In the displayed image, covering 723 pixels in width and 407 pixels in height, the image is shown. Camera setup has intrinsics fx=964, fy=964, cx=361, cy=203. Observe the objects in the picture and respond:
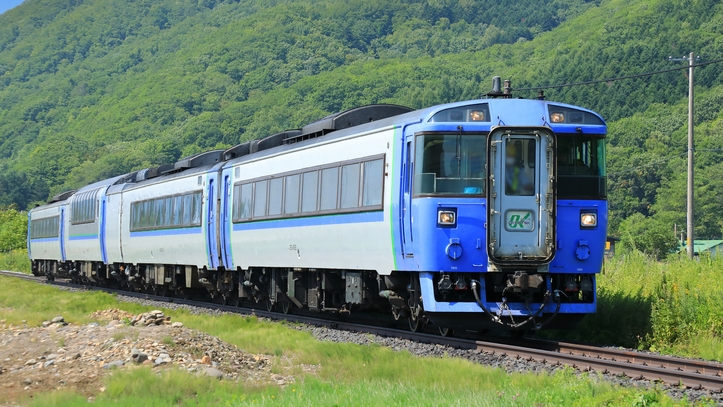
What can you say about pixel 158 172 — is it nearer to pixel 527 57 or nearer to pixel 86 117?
pixel 527 57

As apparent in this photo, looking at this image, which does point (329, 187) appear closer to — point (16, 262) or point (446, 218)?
point (446, 218)

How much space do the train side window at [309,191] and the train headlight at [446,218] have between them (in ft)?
13.1

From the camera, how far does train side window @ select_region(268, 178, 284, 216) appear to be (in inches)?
712

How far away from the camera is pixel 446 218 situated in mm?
12914

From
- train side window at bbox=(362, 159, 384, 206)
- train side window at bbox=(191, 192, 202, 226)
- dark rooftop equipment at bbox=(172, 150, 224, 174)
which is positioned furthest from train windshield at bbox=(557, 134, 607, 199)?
dark rooftop equipment at bbox=(172, 150, 224, 174)

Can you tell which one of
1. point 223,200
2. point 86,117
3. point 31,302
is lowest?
point 31,302

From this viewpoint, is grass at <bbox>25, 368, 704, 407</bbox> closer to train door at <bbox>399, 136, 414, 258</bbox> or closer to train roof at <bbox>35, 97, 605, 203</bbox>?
train door at <bbox>399, 136, 414, 258</bbox>

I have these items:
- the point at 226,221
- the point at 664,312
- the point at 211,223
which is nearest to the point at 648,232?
the point at 211,223

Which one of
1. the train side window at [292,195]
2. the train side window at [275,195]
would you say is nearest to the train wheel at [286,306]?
the train side window at [275,195]

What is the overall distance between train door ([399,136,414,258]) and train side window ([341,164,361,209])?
162cm

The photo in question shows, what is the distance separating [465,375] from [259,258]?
9447mm

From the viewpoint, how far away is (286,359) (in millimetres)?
12906

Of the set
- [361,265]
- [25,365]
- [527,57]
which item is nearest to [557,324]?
[361,265]

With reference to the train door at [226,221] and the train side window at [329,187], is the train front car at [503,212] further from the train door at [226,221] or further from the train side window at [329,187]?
the train door at [226,221]
